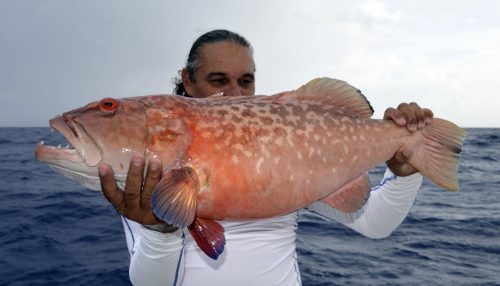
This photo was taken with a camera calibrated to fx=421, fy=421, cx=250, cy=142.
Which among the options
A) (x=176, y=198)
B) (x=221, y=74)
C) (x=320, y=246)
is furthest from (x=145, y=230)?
(x=320, y=246)

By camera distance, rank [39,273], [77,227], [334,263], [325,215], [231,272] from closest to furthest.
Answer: [231,272] < [325,215] < [39,273] < [334,263] < [77,227]

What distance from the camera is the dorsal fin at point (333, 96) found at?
9.54 ft

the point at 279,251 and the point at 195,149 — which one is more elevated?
the point at 195,149

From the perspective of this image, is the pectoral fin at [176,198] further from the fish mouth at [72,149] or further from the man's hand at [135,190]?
the fish mouth at [72,149]

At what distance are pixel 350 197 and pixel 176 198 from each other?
4.27 feet

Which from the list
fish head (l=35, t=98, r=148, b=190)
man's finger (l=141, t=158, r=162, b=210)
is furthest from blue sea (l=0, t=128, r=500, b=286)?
fish head (l=35, t=98, r=148, b=190)

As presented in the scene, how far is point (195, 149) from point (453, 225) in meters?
9.07

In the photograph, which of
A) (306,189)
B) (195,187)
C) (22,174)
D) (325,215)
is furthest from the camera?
(22,174)

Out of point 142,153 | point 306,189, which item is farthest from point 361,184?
point 142,153

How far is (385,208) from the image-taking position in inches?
151

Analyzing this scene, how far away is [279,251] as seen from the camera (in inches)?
131

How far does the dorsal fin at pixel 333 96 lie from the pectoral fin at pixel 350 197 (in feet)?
1.58

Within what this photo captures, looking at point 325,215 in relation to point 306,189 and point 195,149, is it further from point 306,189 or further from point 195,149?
point 195,149

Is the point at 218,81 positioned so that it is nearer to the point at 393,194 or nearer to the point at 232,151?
the point at 232,151
